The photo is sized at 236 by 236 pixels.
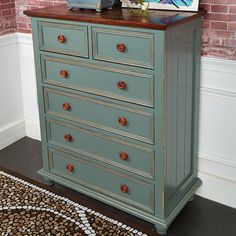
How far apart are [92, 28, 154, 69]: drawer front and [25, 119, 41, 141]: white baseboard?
1.50m

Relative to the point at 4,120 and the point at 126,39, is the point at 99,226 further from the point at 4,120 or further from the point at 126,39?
the point at 4,120

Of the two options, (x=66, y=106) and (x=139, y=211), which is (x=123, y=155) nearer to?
(x=139, y=211)

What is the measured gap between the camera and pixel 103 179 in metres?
2.64

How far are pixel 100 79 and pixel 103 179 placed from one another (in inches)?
26.3

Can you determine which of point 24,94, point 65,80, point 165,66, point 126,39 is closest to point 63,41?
point 65,80

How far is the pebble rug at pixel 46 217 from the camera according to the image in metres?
2.51

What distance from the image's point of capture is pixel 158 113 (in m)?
2.21

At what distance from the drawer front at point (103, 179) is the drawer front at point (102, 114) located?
0.94 feet

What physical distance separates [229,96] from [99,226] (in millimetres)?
1135

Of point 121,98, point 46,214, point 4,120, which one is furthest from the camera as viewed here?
point 4,120

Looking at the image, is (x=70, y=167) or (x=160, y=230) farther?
(x=70, y=167)

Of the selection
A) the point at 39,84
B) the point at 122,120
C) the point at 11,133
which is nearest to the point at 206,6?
the point at 122,120

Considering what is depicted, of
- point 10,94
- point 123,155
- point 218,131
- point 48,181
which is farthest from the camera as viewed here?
point 10,94

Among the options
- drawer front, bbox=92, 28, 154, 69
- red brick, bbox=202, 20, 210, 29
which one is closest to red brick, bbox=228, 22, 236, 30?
red brick, bbox=202, 20, 210, 29
